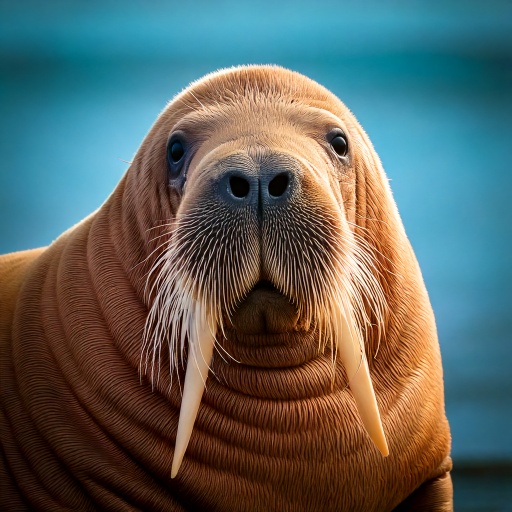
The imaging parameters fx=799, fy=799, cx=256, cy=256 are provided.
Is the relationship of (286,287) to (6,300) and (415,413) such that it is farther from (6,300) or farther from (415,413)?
(6,300)

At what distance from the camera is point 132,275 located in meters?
3.07

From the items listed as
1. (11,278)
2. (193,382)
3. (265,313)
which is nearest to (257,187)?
(265,313)

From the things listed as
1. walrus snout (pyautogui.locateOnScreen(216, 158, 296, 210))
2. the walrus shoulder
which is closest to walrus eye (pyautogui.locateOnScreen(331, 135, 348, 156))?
walrus snout (pyautogui.locateOnScreen(216, 158, 296, 210))

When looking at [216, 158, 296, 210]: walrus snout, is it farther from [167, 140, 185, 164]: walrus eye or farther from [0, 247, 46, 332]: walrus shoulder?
[0, 247, 46, 332]: walrus shoulder

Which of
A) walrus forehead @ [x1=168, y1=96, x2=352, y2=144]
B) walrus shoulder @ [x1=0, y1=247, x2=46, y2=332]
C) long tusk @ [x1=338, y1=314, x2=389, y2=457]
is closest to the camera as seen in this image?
long tusk @ [x1=338, y1=314, x2=389, y2=457]

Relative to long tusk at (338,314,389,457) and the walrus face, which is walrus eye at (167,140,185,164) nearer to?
the walrus face

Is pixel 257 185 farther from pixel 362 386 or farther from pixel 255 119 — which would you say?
pixel 362 386

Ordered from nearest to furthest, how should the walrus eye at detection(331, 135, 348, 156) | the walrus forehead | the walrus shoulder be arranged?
the walrus forehead, the walrus eye at detection(331, 135, 348, 156), the walrus shoulder

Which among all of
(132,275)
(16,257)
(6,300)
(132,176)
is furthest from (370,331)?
(16,257)

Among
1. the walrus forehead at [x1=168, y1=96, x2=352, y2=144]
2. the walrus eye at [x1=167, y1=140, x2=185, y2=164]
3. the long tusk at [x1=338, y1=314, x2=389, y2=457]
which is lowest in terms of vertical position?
the long tusk at [x1=338, y1=314, x2=389, y2=457]

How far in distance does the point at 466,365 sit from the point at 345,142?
3.25 m

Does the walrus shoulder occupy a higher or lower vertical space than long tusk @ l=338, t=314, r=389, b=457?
higher

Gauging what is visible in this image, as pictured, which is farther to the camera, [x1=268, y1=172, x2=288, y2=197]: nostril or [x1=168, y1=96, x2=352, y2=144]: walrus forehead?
[x1=168, y1=96, x2=352, y2=144]: walrus forehead

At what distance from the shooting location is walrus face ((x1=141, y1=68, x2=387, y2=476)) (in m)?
2.46
